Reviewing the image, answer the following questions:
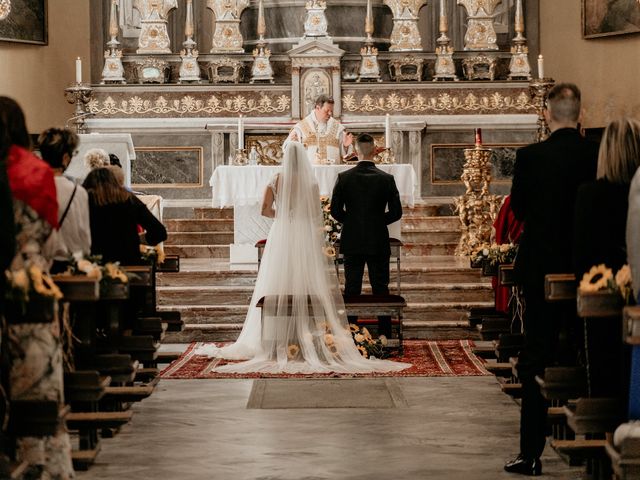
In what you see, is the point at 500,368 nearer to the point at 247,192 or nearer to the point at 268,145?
the point at 247,192

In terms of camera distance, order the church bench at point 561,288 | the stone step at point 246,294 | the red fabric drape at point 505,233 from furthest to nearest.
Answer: the stone step at point 246,294, the red fabric drape at point 505,233, the church bench at point 561,288

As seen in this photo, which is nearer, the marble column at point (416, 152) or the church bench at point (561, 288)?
the church bench at point (561, 288)

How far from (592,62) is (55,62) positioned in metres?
7.25

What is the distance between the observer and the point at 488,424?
8031 millimetres

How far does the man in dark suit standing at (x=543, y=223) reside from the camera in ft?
20.9

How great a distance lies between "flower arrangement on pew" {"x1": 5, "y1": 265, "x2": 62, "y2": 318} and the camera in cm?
526

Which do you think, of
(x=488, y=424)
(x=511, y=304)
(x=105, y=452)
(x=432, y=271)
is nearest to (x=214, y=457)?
(x=105, y=452)

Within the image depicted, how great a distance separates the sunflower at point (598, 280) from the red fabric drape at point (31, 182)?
2.16 meters

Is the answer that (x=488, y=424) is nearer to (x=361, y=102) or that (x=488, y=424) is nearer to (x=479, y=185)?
(x=479, y=185)

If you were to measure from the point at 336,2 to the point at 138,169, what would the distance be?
3.75 meters

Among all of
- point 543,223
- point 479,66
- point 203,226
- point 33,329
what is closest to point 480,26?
point 479,66

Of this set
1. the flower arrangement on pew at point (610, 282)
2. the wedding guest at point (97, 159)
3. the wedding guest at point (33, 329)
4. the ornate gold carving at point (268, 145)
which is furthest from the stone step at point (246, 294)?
the flower arrangement on pew at point (610, 282)

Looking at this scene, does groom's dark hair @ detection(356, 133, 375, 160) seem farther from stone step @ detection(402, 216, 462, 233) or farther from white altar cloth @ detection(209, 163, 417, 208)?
stone step @ detection(402, 216, 462, 233)

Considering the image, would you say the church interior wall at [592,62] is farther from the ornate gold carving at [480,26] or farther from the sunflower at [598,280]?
the sunflower at [598,280]
